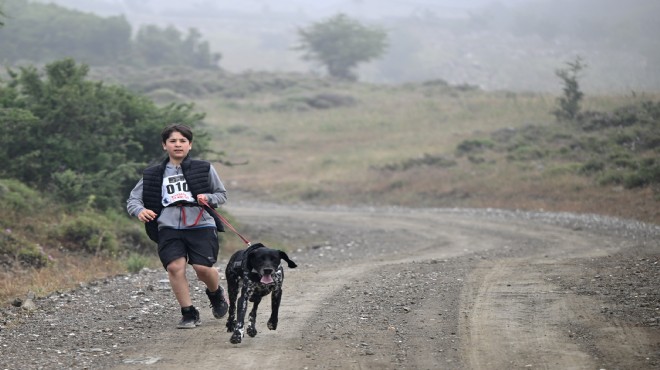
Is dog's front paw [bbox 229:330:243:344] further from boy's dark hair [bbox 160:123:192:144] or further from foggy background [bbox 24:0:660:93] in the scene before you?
foggy background [bbox 24:0:660:93]

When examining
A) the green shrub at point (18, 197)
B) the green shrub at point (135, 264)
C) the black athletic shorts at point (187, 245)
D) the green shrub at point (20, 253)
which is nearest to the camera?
the black athletic shorts at point (187, 245)

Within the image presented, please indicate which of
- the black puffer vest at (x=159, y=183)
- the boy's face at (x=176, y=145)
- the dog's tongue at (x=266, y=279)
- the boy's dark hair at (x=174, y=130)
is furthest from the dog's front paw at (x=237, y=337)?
the boy's dark hair at (x=174, y=130)

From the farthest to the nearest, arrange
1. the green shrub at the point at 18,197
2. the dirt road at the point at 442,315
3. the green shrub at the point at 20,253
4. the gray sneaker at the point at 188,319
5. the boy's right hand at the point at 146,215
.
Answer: the green shrub at the point at 18,197 → the green shrub at the point at 20,253 → the gray sneaker at the point at 188,319 → the boy's right hand at the point at 146,215 → the dirt road at the point at 442,315

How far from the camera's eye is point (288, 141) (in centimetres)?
4691

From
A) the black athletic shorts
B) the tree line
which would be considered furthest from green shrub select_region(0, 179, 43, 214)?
the black athletic shorts

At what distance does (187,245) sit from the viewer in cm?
845

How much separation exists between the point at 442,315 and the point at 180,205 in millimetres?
2917

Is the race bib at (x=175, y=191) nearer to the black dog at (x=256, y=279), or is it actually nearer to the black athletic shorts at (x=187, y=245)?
the black athletic shorts at (x=187, y=245)

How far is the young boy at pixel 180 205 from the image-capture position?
8.34 meters

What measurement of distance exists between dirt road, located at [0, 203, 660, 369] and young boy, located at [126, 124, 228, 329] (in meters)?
0.73

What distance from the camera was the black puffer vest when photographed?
838cm

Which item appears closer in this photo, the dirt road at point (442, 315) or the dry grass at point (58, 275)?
the dirt road at point (442, 315)

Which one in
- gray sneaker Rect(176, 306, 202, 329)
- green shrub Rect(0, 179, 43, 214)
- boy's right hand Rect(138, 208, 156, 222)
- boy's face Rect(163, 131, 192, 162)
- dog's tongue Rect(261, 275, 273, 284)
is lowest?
gray sneaker Rect(176, 306, 202, 329)

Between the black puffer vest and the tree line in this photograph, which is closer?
the black puffer vest
